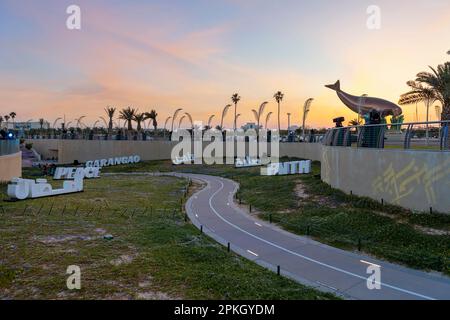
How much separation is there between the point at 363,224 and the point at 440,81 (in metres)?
15.6

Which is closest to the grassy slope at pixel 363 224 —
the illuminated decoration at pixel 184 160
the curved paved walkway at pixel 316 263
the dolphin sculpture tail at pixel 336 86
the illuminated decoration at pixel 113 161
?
the curved paved walkway at pixel 316 263

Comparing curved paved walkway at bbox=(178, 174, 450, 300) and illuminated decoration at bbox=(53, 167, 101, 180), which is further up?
illuminated decoration at bbox=(53, 167, 101, 180)

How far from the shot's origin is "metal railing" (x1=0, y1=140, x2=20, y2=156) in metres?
35.4

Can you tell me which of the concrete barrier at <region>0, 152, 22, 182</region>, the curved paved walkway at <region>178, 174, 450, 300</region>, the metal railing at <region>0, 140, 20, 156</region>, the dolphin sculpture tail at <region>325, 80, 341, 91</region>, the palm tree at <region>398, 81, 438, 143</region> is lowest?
the curved paved walkway at <region>178, 174, 450, 300</region>

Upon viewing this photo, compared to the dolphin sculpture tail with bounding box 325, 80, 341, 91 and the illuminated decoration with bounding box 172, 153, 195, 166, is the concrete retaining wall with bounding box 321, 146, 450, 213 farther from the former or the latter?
the illuminated decoration with bounding box 172, 153, 195, 166

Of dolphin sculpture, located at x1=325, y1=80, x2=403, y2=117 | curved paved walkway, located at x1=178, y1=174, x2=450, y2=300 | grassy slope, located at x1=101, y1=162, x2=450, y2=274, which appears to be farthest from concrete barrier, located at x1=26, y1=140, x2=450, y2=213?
dolphin sculpture, located at x1=325, y1=80, x2=403, y2=117

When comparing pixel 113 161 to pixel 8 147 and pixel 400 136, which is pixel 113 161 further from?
pixel 400 136

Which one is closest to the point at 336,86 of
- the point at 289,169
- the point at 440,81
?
the point at 289,169

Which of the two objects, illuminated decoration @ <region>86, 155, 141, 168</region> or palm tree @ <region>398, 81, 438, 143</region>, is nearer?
palm tree @ <region>398, 81, 438, 143</region>

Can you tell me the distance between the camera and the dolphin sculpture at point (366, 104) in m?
45.2

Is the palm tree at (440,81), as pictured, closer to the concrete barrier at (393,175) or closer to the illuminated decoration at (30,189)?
the concrete barrier at (393,175)

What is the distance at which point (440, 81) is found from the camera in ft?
90.7

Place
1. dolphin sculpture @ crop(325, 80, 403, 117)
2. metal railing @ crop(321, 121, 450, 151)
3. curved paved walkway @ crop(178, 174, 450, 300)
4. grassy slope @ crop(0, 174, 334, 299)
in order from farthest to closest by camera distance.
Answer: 1. dolphin sculpture @ crop(325, 80, 403, 117)
2. metal railing @ crop(321, 121, 450, 151)
3. curved paved walkway @ crop(178, 174, 450, 300)
4. grassy slope @ crop(0, 174, 334, 299)

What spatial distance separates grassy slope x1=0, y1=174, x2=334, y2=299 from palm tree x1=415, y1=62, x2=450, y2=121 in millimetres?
21392
